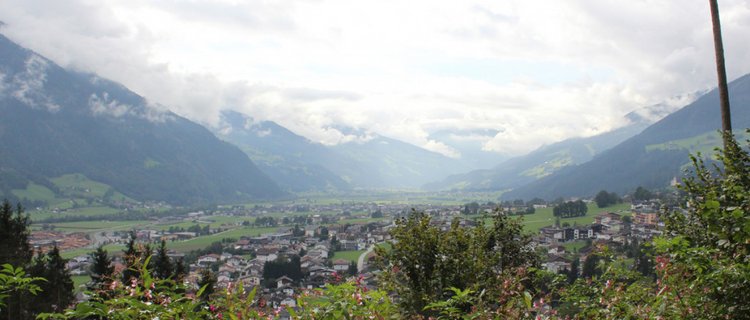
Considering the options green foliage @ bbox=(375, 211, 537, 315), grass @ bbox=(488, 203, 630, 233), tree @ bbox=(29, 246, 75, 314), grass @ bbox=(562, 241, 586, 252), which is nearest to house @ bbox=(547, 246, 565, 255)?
grass @ bbox=(562, 241, 586, 252)

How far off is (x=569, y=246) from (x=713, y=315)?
81907 mm

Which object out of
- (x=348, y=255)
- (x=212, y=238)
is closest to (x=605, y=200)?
(x=348, y=255)

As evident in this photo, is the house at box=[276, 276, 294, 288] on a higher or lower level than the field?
lower

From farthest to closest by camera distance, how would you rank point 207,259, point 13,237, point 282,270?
point 207,259 → point 282,270 → point 13,237

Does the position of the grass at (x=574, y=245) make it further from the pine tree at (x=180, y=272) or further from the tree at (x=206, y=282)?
the tree at (x=206, y=282)

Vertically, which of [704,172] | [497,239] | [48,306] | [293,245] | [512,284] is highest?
[704,172]

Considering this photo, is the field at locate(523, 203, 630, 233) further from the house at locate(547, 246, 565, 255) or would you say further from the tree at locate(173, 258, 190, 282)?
the tree at locate(173, 258, 190, 282)

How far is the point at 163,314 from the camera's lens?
4.18 metres

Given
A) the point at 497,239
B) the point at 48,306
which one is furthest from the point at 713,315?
the point at 48,306

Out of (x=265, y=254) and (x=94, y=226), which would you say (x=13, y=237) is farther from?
(x=94, y=226)

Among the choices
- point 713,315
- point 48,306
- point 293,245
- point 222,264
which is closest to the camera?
point 713,315

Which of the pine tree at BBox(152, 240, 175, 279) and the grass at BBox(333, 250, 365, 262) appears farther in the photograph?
the grass at BBox(333, 250, 365, 262)

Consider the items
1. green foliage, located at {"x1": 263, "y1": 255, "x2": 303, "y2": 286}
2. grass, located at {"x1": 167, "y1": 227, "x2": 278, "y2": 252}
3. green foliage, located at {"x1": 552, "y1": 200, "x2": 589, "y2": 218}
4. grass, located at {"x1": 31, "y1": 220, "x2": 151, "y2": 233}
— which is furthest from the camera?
grass, located at {"x1": 31, "y1": 220, "x2": 151, "y2": 233}

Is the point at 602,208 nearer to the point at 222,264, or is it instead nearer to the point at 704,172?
the point at 222,264
